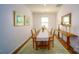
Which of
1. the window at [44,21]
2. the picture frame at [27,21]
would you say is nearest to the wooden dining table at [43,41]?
the window at [44,21]

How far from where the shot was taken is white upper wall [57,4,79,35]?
217cm

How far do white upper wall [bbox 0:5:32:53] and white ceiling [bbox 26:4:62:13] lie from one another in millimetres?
112

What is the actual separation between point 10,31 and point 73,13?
53.5 inches

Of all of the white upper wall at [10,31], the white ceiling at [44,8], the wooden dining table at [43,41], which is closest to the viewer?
the white upper wall at [10,31]

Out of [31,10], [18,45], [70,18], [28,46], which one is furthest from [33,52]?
[70,18]

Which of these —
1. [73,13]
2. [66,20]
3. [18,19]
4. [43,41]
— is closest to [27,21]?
[18,19]

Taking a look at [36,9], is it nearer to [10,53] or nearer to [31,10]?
[31,10]

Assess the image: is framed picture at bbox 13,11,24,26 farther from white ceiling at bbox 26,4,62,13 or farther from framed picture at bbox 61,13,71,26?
framed picture at bbox 61,13,71,26

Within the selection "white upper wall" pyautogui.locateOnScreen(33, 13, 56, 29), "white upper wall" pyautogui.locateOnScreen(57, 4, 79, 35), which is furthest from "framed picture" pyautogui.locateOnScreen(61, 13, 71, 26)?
"white upper wall" pyautogui.locateOnScreen(33, 13, 56, 29)

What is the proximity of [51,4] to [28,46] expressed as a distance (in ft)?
3.13

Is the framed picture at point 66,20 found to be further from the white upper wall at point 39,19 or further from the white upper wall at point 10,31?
the white upper wall at point 10,31

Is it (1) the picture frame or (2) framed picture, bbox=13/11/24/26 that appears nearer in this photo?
(2) framed picture, bbox=13/11/24/26

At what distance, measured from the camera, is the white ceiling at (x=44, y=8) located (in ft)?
7.02

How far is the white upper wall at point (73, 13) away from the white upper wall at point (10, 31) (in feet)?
2.12
